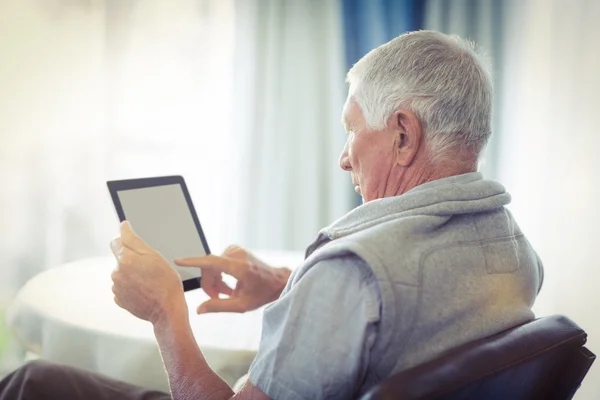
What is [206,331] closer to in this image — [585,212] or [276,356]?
[276,356]

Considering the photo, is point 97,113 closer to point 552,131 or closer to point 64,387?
A: point 64,387

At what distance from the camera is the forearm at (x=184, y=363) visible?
92cm

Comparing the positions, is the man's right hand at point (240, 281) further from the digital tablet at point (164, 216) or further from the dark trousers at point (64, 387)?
the dark trousers at point (64, 387)

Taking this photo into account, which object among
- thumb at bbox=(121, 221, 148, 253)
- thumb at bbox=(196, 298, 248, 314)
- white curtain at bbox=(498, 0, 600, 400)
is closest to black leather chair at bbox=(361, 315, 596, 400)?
thumb at bbox=(121, 221, 148, 253)

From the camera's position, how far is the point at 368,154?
3.28 ft

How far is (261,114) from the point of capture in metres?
2.47

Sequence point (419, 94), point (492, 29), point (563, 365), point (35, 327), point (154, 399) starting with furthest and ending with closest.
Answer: point (492, 29) → point (35, 327) → point (154, 399) → point (419, 94) → point (563, 365)

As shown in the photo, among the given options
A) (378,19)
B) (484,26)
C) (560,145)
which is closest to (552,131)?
(560,145)

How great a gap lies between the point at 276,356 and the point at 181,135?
66.7 inches

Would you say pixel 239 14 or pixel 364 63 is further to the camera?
pixel 239 14

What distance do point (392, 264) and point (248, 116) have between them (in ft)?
5.68

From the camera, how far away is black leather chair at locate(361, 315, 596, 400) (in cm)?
68

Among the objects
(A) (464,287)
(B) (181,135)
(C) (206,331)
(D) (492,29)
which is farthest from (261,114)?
(A) (464,287)

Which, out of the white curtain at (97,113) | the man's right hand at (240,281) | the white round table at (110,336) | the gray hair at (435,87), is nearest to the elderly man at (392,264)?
the gray hair at (435,87)
